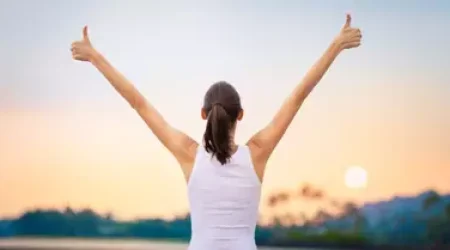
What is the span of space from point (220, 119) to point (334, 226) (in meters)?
1.77

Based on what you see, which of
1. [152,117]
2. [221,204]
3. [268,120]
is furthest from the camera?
[268,120]

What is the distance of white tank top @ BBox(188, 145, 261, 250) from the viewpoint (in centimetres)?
143

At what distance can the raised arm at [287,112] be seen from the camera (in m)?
1.51

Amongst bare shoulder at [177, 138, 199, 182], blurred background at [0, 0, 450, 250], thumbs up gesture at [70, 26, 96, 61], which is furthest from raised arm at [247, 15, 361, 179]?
blurred background at [0, 0, 450, 250]

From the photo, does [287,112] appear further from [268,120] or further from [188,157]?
[268,120]

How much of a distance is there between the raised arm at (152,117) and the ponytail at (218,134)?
0.04 metres

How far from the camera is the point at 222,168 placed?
1450 millimetres

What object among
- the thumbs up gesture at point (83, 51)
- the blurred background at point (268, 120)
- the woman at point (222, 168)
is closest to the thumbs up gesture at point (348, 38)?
the woman at point (222, 168)

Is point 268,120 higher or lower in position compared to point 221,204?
higher

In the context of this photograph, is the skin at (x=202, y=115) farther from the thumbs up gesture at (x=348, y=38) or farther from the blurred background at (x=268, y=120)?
the blurred background at (x=268, y=120)

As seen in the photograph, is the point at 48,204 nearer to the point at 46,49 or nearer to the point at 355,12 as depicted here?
the point at 46,49

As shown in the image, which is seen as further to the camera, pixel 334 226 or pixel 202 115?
pixel 334 226

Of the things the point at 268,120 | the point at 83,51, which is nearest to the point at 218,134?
the point at 83,51

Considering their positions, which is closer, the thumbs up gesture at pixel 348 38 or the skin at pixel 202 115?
the skin at pixel 202 115
